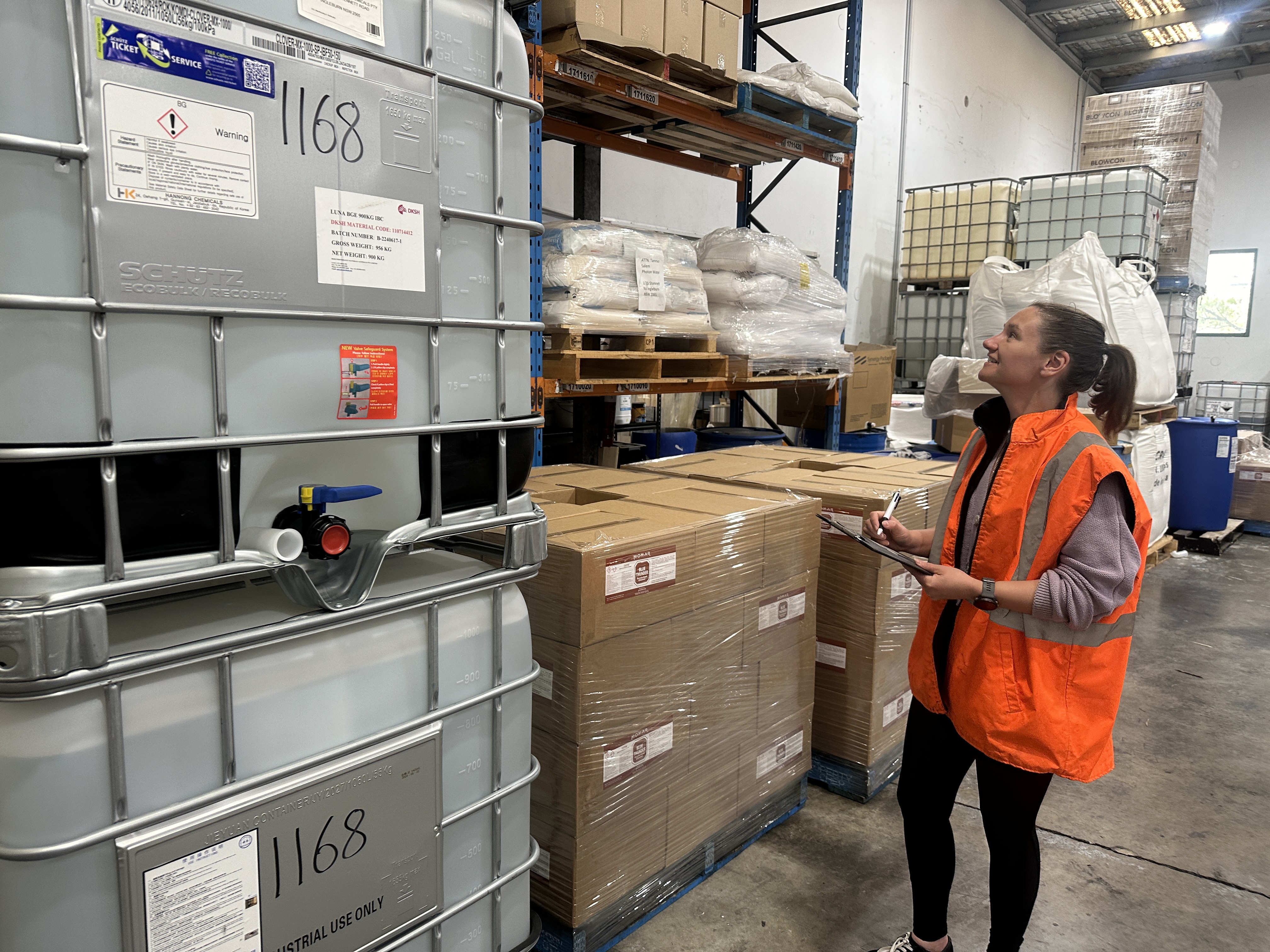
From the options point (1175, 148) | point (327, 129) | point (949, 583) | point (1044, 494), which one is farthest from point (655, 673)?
point (1175, 148)

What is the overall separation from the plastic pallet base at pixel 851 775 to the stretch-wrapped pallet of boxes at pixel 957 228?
6.75 meters

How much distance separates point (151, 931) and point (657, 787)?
1386mm

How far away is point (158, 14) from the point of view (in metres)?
0.94

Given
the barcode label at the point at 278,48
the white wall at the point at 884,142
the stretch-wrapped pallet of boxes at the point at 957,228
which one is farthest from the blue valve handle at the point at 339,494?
the stretch-wrapped pallet of boxes at the point at 957,228

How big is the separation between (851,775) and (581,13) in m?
3.05

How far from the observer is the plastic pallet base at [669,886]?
2.08m

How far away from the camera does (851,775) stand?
3049mm

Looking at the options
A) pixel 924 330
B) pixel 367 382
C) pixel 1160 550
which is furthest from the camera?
pixel 924 330

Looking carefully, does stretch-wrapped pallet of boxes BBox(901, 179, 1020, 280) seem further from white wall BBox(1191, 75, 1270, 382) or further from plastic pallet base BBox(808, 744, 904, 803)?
white wall BBox(1191, 75, 1270, 382)

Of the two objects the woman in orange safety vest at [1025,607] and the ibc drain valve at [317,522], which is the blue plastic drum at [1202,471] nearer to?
the woman in orange safety vest at [1025,607]

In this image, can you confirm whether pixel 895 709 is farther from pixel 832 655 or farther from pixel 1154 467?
pixel 1154 467

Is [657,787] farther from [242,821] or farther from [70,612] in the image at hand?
[70,612]

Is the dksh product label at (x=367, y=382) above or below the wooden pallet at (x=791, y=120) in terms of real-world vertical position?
below

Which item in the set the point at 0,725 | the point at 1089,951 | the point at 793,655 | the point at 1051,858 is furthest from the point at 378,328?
the point at 1051,858
